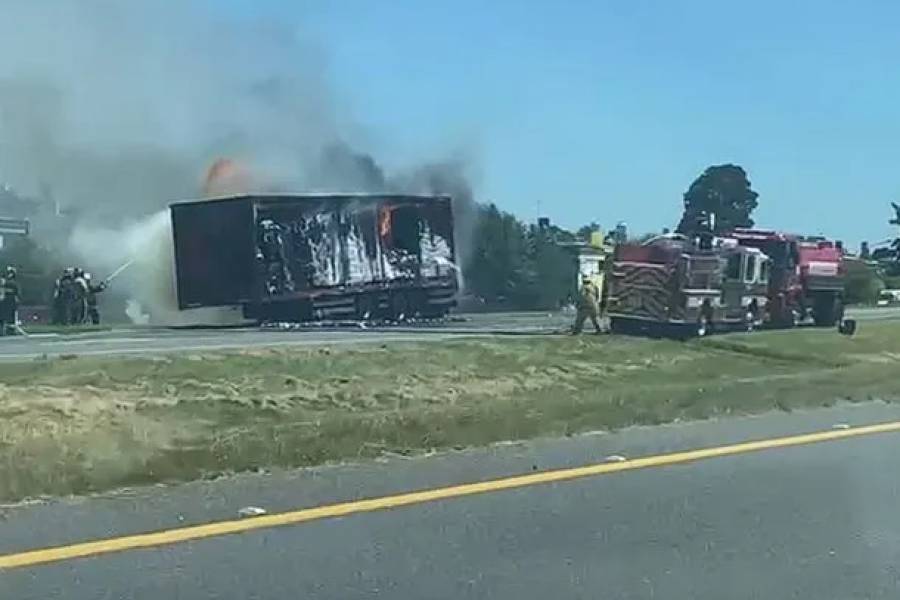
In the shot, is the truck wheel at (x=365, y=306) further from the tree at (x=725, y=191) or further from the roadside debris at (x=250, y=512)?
the tree at (x=725, y=191)

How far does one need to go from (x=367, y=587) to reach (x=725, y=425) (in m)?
6.90

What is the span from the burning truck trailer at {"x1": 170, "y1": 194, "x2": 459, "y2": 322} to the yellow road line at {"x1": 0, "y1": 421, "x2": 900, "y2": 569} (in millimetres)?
24811

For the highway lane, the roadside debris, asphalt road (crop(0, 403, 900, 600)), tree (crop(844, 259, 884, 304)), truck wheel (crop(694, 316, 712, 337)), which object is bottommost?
tree (crop(844, 259, 884, 304))

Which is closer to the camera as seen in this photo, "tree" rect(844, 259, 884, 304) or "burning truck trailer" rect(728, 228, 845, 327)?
"burning truck trailer" rect(728, 228, 845, 327)

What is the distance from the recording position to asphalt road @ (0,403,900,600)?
6809 millimetres

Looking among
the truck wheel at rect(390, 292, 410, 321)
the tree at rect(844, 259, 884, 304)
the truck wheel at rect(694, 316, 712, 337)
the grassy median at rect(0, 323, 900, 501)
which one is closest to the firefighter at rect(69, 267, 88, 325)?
the truck wheel at rect(390, 292, 410, 321)

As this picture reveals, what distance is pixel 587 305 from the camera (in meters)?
30.0

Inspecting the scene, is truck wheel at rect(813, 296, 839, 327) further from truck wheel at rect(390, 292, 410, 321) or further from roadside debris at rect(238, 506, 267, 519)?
roadside debris at rect(238, 506, 267, 519)

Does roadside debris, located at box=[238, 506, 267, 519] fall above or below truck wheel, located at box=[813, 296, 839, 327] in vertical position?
above

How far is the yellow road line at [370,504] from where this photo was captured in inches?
281

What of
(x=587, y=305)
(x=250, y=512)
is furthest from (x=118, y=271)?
(x=250, y=512)

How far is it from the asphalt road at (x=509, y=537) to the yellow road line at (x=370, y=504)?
121mm

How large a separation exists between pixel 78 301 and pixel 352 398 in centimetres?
2358

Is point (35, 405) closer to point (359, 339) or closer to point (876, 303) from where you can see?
point (359, 339)
